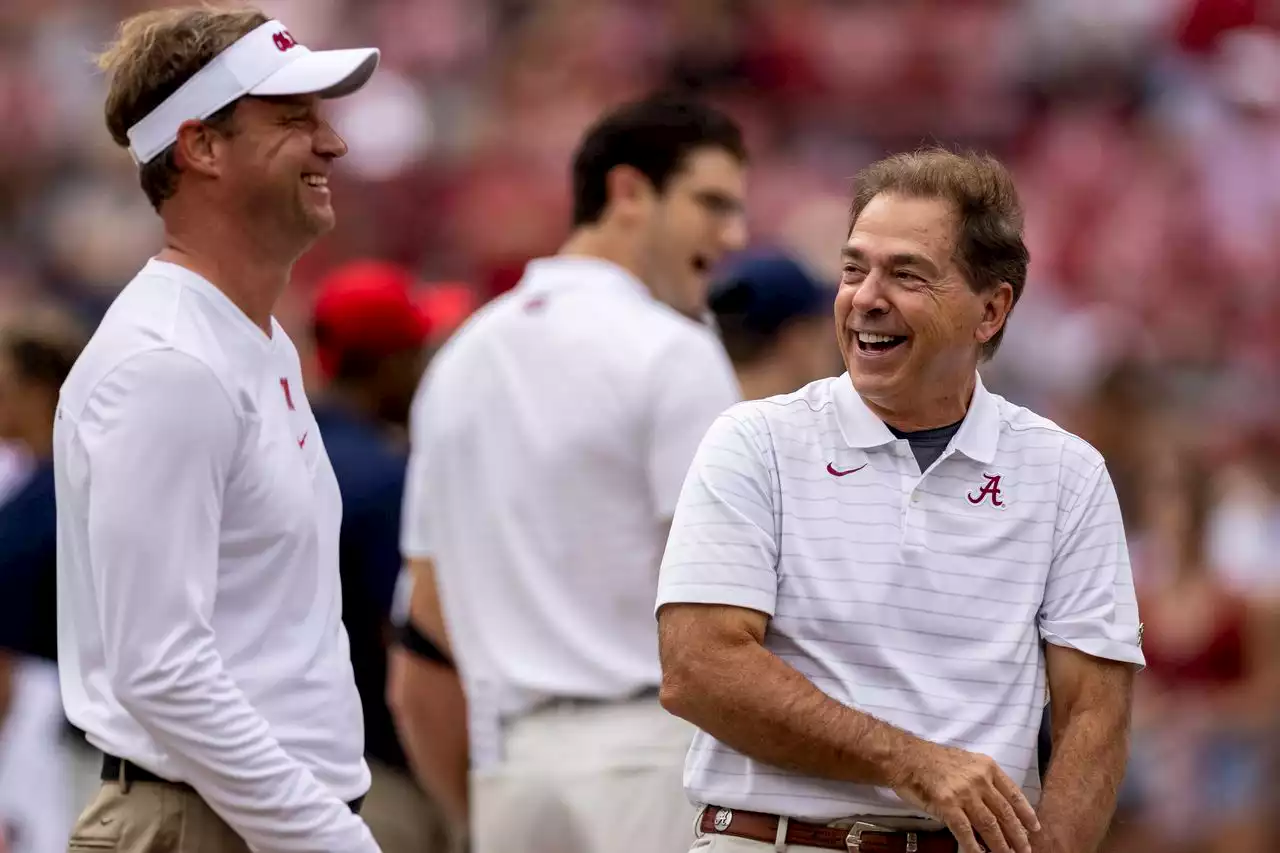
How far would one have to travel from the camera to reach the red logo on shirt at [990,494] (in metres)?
3.11

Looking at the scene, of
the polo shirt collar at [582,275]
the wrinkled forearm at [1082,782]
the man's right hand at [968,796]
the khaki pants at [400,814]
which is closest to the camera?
the man's right hand at [968,796]

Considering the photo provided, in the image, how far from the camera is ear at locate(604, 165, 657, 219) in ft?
15.9

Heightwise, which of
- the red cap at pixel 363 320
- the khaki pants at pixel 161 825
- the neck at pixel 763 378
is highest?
the neck at pixel 763 378

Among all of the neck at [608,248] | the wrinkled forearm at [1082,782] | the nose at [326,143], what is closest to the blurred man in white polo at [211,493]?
the nose at [326,143]

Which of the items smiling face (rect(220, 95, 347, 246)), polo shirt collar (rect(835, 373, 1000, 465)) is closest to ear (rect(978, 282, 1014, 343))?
polo shirt collar (rect(835, 373, 1000, 465))

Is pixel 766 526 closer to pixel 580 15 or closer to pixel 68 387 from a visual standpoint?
pixel 68 387

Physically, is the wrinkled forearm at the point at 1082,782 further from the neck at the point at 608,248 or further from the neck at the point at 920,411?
the neck at the point at 608,248

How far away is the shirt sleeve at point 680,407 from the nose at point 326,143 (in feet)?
3.69

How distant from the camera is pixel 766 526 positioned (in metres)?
3.05

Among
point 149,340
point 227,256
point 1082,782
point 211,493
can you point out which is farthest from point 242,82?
point 1082,782

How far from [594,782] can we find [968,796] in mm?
1568

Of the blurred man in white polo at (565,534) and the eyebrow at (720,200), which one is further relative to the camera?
the eyebrow at (720,200)

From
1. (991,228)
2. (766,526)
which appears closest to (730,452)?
(766,526)

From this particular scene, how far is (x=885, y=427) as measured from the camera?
3152mm
